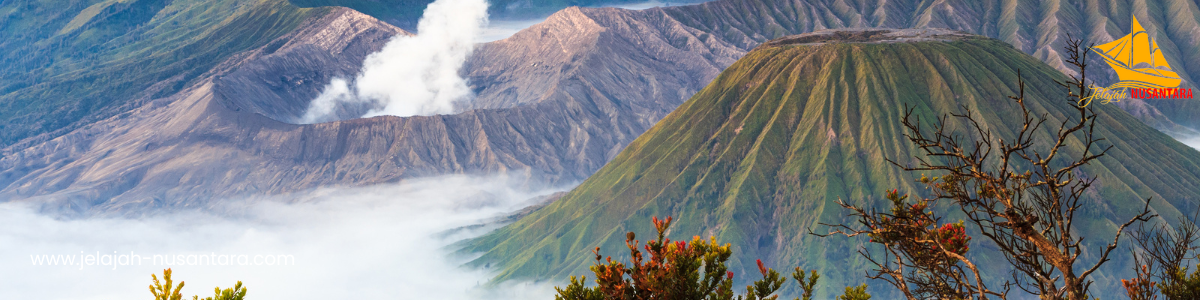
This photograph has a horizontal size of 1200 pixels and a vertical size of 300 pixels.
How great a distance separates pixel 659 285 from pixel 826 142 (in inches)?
7237

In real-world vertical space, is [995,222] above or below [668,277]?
above

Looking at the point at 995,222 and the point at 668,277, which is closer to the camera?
the point at 995,222

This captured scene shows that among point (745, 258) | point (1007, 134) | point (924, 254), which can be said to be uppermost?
point (1007, 134)

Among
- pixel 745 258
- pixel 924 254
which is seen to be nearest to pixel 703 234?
pixel 745 258

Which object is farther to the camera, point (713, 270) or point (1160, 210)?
point (1160, 210)

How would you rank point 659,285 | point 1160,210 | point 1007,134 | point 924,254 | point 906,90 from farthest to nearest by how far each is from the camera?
point 906,90 < point 1007,134 < point 1160,210 < point 924,254 < point 659,285

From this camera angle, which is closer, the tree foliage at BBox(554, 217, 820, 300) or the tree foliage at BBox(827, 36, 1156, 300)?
the tree foliage at BBox(827, 36, 1156, 300)

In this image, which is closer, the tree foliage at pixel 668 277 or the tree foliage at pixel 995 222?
the tree foliage at pixel 995 222

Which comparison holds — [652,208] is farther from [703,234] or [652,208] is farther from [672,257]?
[672,257]

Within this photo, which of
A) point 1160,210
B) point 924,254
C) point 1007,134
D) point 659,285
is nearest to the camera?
point 659,285

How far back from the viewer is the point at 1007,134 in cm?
18412

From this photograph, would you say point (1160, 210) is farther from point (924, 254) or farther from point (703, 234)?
point (924, 254)

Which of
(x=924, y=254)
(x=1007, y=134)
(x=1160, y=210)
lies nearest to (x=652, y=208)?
(x=1007, y=134)

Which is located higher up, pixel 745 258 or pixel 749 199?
pixel 749 199
